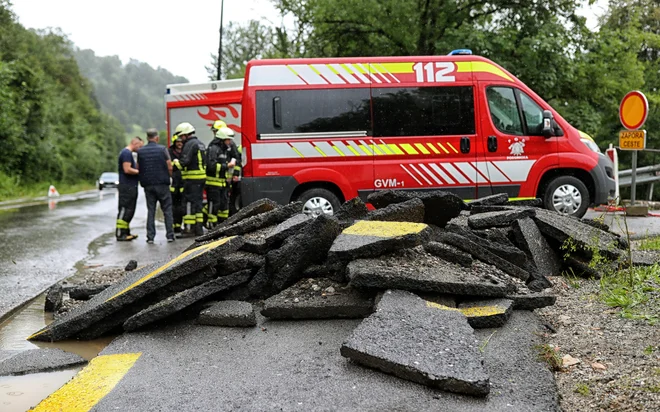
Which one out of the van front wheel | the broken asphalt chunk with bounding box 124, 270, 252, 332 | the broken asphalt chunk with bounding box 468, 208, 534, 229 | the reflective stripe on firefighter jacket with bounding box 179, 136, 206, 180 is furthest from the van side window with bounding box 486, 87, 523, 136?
the broken asphalt chunk with bounding box 124, 270, 252, 332

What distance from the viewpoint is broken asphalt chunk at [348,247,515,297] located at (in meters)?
4.54

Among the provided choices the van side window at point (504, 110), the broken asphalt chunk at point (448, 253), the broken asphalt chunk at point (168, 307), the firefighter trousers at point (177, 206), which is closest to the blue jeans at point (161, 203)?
the firefighter trousers at point (177, 206)

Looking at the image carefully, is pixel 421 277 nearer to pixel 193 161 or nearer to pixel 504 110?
pixel 504 110

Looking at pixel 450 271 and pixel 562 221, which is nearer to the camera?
pixel 450 271

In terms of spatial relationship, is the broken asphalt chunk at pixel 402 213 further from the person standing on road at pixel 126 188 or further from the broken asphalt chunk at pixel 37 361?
the person standing on road at pixel 126 188

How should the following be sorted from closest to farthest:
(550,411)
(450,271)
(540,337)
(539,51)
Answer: (550,411) → (540,337) → (450,271) → (539,51)

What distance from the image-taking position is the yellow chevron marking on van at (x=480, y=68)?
418 inches

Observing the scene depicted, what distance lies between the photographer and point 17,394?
382cm

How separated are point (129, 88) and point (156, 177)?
512ft

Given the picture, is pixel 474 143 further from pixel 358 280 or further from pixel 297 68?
pixel 358 280

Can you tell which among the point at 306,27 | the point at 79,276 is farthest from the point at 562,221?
the point at 306,27

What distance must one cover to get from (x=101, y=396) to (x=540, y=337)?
2722 millimetres

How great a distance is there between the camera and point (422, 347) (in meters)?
3.64

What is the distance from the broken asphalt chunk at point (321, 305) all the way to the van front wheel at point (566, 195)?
6771 mm
